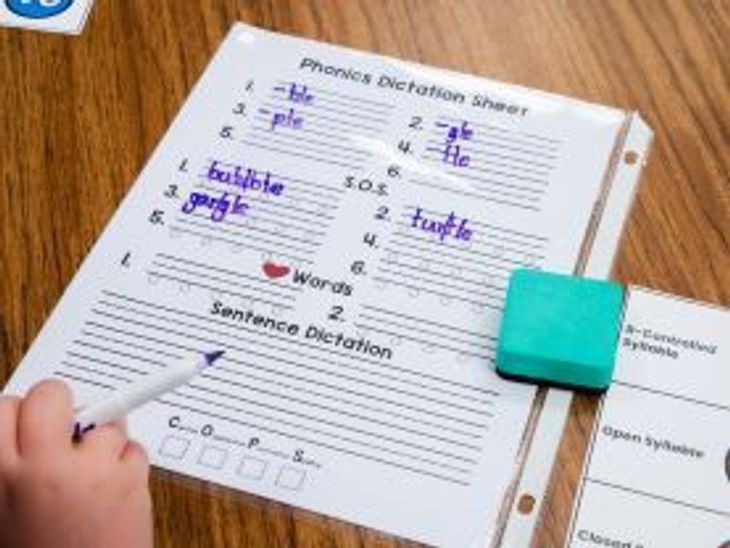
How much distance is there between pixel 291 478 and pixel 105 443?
10 centimetres

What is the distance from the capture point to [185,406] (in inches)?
25.5

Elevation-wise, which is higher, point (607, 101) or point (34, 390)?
point (607, 101)

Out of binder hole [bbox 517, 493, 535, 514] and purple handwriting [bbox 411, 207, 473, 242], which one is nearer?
binder hole [bbox 517, 493, 535, 514]

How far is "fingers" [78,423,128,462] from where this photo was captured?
0.57 meters

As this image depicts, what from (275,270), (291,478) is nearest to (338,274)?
(275,270)

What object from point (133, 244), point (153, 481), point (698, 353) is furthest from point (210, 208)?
point (698, 353)

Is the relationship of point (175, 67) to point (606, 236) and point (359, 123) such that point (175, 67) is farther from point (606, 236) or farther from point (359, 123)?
point (606, 236)

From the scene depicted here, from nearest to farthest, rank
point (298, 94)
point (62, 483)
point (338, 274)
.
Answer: point (62, 483), point (338, 274), point (298, 94)

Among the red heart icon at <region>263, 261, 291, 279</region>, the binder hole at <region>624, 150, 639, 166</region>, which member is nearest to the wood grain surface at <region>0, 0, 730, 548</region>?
the binder hole at <region>624, 150, 639, 166</region>

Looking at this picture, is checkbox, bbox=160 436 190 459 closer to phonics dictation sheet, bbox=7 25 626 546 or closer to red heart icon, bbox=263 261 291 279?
phonics dictation sheet, bbox=7 25 626 546

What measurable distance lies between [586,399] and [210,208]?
0.88 ft

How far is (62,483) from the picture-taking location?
56 centimetres

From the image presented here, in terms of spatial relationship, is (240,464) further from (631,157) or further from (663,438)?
(631,157)

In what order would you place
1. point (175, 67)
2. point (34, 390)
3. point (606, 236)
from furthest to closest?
point (175, 67) → point (606, 236) → point (34, 390)
